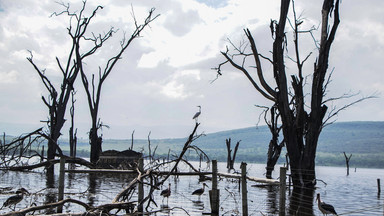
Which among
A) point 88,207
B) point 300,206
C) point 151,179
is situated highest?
point 151,179

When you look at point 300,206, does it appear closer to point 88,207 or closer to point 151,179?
point 151,179

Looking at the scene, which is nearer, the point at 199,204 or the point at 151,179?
the point at 151,179

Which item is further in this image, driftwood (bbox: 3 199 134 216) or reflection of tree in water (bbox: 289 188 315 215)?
reflection of tree in water (bbox: 289 188 315 215)

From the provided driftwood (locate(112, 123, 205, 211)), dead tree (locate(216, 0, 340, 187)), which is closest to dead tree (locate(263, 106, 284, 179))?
dead tree (locate(216, 0, 340, 187))

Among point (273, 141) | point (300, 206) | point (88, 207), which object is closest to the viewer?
point (88, 207)

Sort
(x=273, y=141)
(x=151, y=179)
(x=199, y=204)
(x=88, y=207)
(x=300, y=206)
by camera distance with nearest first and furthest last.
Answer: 1. (x=88, y=207)
2. (x=151, y=179)
3. (x=300, y=206)
4. (x=199, y=204)
5. (x=273, y=141)

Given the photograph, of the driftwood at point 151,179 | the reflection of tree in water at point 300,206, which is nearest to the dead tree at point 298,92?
the reflection of tree in water at point 300,206

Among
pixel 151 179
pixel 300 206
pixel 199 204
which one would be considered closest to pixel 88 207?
pixel 151 179

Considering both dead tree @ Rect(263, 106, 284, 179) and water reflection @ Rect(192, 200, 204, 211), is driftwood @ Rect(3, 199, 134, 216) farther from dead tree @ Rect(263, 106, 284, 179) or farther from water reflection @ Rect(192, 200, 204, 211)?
dead tree @ Rect(263, 106, 284, 179)

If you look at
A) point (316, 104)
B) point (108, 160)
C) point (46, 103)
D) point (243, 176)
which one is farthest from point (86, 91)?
point (243, 176)

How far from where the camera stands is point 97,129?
97.7 feet

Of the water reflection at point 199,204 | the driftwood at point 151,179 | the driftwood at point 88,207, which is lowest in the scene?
the water reflection at point 199,204

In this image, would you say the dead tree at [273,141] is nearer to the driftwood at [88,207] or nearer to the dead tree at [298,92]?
the dead tree at [298,92]

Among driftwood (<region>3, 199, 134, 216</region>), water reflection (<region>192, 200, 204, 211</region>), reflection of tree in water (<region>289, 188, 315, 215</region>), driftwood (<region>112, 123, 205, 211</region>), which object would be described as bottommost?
reflection of tree in water (<region>289, 188, 315, 215</region>)
